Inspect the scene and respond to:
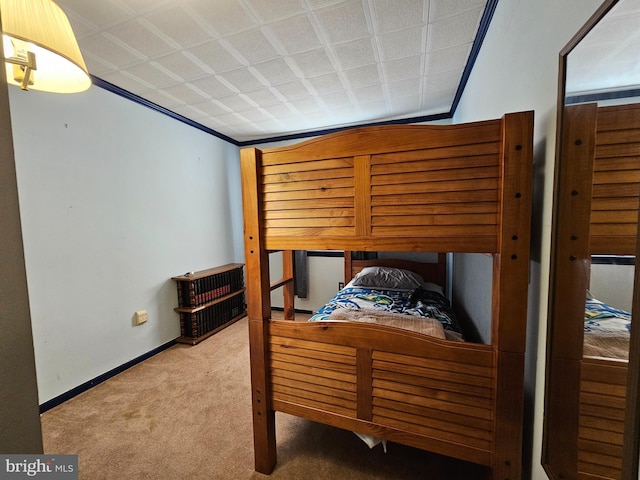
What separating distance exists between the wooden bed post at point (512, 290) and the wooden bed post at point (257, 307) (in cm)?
100

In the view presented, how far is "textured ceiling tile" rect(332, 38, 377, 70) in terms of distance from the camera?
171 centimetres

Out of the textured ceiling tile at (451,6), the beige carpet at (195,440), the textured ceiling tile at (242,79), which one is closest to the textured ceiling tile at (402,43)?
the textured ceiling tile at (451,6)

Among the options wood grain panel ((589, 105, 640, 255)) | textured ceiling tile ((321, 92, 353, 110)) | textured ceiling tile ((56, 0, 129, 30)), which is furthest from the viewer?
textured ceiling tile ((321, 92, 353, 110))

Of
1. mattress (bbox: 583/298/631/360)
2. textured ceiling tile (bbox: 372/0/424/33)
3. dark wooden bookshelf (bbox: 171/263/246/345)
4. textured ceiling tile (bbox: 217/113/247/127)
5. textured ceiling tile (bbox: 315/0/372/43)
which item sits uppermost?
textured ceiling tile (bbox: 217/113/247/127)

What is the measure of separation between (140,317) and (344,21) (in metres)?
2.97

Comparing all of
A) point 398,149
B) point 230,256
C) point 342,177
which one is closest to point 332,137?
point 342,177

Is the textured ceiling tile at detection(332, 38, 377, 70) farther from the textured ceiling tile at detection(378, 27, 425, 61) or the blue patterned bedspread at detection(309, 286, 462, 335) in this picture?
the blue patterned bedspread at detection(309, 286, 462, 335)

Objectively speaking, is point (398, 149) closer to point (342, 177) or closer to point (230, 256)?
point (342, 177)

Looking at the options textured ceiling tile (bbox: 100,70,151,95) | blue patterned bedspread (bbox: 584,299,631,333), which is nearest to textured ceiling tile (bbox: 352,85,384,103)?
textured ceiling tile (bbox: 100,70,151,95)

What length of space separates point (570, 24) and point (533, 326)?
970mm

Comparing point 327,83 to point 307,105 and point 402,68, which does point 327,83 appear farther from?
point 402,68

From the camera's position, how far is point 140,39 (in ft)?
5.36

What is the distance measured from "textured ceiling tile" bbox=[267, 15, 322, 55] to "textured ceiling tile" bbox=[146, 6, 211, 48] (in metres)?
0.45

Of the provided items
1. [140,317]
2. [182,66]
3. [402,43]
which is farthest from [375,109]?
[140,317]
